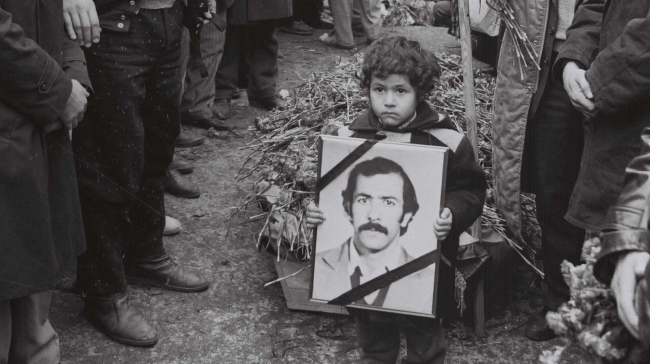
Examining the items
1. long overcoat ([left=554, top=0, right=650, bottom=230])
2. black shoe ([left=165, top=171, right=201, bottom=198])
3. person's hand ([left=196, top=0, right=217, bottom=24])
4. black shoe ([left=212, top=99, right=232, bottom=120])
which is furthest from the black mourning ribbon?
black shoe ([left=212, top=99, right=232, bottom=120])

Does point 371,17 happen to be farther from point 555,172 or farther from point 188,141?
point 555,172

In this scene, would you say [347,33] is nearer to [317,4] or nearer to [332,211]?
[317,4]

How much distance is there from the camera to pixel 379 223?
9.53 ft

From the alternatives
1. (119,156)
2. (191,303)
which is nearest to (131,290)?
(191,303)

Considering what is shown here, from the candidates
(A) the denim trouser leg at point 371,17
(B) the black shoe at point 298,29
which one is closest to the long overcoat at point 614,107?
(A) the denim trouser leg at point 371,17

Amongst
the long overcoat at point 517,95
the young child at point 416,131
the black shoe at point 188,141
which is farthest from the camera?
the black shoe at point 188,141

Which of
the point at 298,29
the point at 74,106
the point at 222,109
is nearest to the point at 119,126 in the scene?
the point at 74,106

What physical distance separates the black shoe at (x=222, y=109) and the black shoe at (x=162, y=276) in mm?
2372

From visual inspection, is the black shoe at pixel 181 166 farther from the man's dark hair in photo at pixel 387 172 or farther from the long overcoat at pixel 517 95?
the man's dark hair in photo at pixel 387 172

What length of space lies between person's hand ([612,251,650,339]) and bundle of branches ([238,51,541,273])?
7.04 ft

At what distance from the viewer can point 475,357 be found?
3693 mm

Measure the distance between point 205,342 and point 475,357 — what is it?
1202 millimetres

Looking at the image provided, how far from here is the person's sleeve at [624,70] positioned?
9.78 feet

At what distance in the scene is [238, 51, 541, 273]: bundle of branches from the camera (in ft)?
13.6
